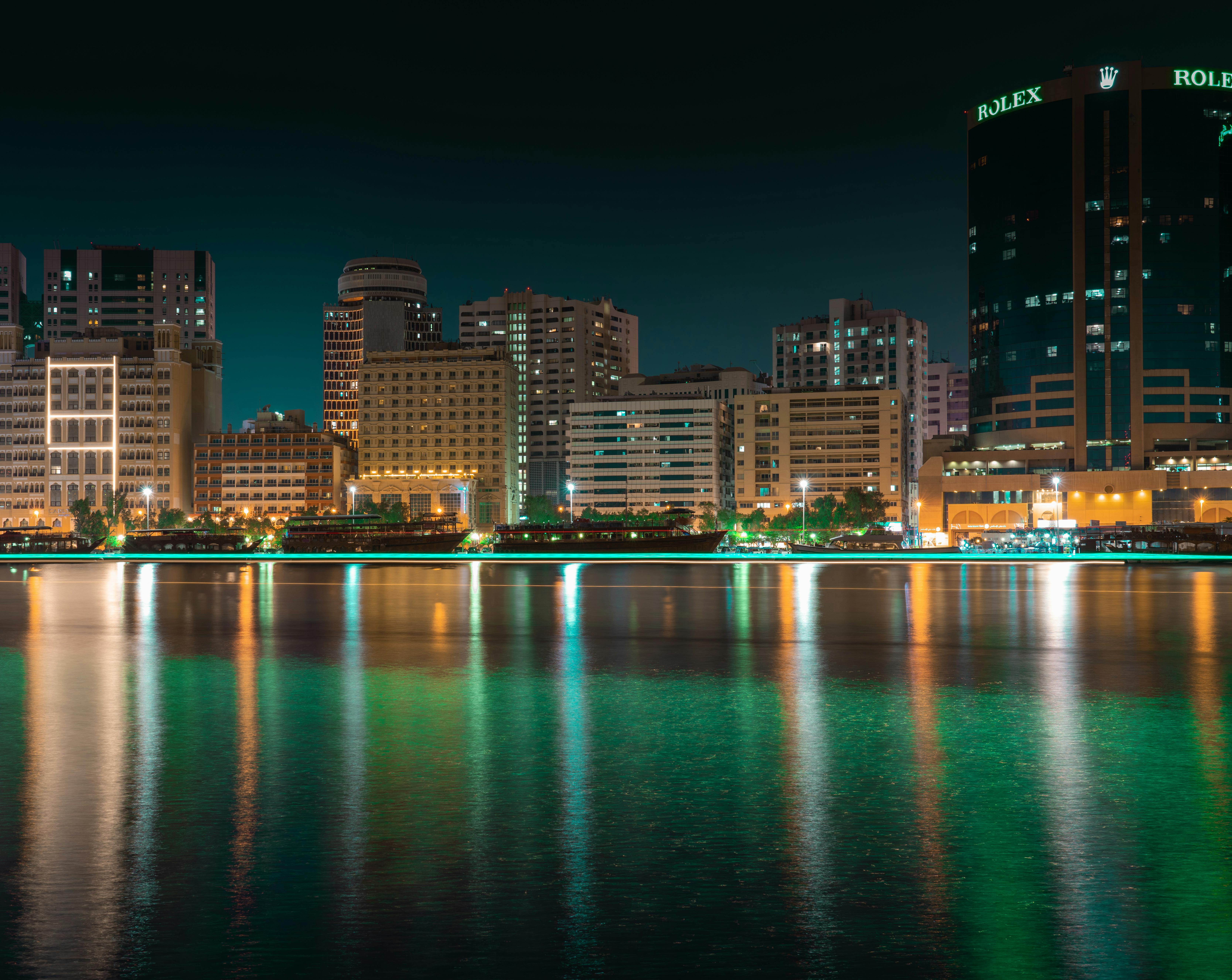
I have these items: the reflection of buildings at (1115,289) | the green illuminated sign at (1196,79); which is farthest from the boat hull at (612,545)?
the green illuminated sign at (1196,79)

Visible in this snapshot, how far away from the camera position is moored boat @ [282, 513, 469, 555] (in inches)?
4171

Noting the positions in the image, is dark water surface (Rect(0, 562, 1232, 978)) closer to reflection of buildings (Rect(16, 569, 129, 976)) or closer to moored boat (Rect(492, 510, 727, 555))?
reflection of buildings (Rect(16, 569, 129, 976))

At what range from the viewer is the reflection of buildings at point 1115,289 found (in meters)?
177

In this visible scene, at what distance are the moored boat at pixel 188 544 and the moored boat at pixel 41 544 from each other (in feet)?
19.6

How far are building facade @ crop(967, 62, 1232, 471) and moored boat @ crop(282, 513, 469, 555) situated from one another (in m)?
113

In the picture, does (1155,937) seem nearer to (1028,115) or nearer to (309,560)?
(309,560)

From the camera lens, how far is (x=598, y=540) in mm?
105000

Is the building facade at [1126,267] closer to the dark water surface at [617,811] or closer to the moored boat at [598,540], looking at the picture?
the moored boat at [598,540]

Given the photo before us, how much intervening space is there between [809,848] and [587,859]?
189 centimetres

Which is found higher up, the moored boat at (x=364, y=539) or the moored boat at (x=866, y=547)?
the moored boat at (x=364, y=539)

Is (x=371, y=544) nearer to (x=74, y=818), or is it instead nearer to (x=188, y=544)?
(x=188, y=544)

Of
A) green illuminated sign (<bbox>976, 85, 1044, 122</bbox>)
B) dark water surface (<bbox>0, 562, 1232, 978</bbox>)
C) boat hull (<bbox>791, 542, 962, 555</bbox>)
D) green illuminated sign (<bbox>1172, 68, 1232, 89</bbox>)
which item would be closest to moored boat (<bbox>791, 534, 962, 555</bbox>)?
boat hull (<bbox>791, 542, 962, 555</bbox>)

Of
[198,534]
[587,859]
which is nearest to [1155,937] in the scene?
[587,859]

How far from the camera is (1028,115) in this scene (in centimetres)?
18788
